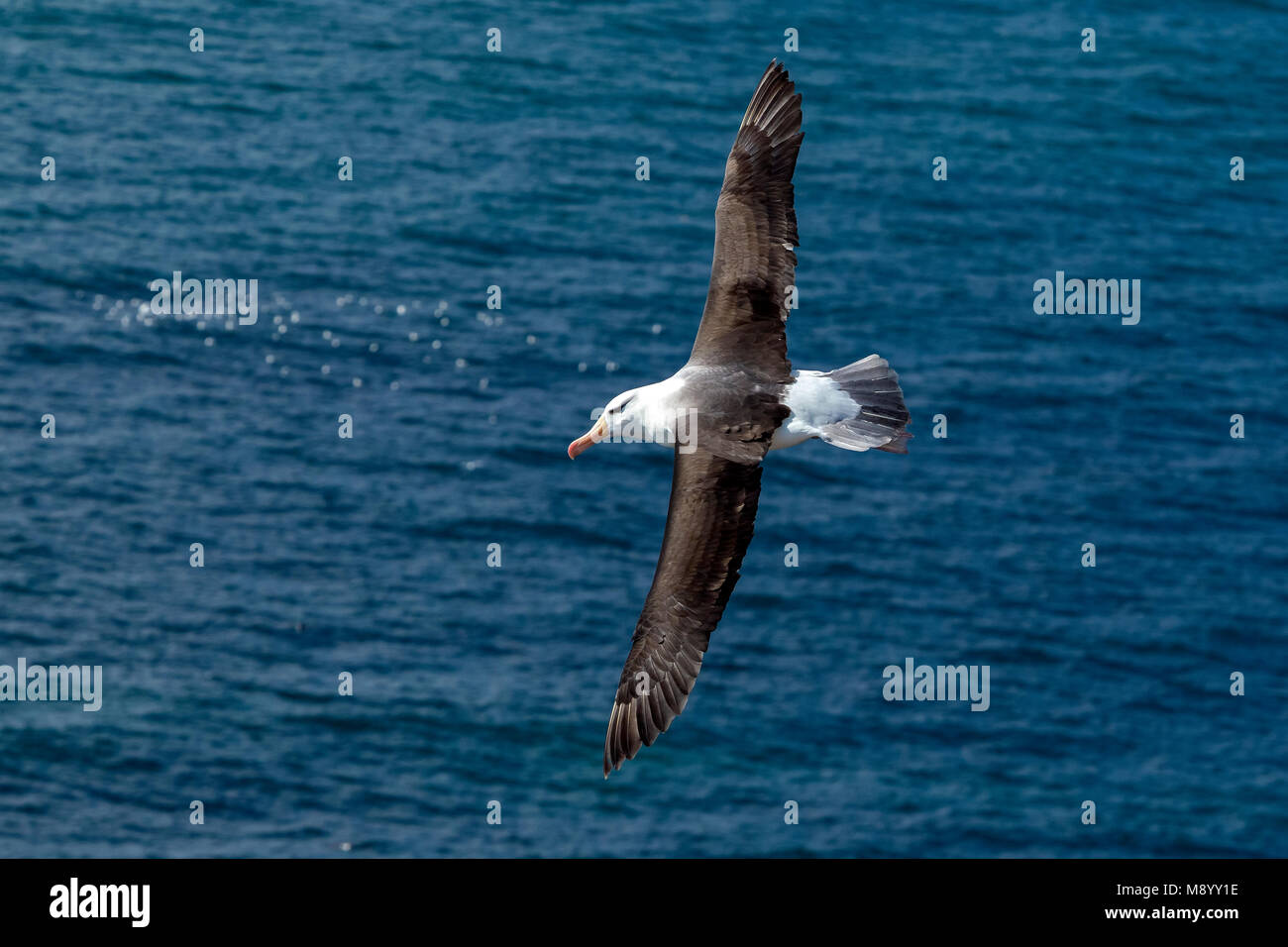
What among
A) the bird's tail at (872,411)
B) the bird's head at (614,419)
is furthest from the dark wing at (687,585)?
the bird's tail at (872,411)

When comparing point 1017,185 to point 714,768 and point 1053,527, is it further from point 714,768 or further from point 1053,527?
point 714,768

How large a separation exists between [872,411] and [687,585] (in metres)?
2.70

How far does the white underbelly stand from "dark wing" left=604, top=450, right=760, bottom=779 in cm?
54

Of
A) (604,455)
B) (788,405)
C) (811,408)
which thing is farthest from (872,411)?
(604,455)

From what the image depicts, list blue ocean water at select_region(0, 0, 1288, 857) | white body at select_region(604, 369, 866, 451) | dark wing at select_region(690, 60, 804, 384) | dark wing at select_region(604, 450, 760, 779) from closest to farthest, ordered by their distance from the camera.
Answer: dark wing at select_region(604, 450, 760, 779)
white body at select_region(604, 369, 866, 451)
dark wing at select_region(690, 60, 804, 384)
blue ocean water at select_region(0, 0, 1288, 857)

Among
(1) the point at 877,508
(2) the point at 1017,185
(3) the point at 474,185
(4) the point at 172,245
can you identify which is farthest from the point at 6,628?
(2) the point at 1017,185

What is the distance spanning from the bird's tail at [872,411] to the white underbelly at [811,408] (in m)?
0.07

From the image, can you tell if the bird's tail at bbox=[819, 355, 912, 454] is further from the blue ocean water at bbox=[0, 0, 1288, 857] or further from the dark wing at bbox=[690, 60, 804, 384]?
the blue ocean water at bbox=[0, 0, 1288, 857]

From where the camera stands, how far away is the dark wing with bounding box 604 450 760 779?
19703 mm

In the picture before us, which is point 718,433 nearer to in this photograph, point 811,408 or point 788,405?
point 788,405

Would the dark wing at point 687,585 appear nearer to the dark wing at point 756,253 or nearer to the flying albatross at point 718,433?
the flying albatross at point 718,433

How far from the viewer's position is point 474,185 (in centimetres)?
5569

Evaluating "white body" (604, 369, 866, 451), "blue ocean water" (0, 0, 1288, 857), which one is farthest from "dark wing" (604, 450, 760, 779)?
"blue ocean water" (0, 0, 1288, 857)

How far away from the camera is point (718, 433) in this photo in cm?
1977
